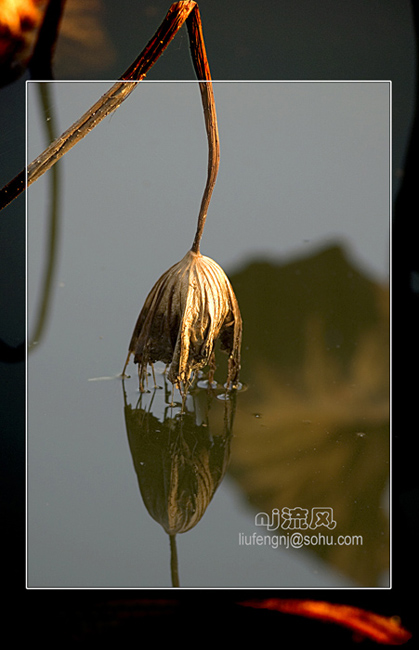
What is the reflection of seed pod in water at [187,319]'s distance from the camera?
0.53 metres

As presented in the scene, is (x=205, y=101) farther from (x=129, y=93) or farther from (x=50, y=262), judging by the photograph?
(x=50, y=262)

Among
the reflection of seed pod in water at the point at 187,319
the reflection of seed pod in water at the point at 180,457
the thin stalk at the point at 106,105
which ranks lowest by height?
the reflection of seed pod in water at the point at 180,457

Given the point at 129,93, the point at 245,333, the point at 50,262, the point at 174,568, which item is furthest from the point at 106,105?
the point at 174,568

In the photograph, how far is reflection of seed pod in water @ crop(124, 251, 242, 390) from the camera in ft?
1.73

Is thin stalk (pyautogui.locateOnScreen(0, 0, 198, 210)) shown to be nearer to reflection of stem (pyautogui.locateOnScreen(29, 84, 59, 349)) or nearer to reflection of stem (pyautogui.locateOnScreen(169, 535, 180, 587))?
reflection of stem (pyautogui.locateOnScreen(29, 84, 59, 349))

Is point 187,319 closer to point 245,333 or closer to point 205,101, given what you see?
point 245,333

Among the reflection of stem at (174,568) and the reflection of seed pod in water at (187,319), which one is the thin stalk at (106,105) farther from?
the reflection of stem at (174,568)

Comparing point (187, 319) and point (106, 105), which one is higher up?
point (106, 105)

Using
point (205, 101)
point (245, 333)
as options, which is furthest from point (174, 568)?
point (205, 101)

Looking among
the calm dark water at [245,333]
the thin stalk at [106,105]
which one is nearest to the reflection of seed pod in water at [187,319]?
the calm dark water at [245,333]

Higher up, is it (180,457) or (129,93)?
(129,93)

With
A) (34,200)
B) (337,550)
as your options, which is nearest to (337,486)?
(337,550)

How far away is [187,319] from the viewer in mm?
529
